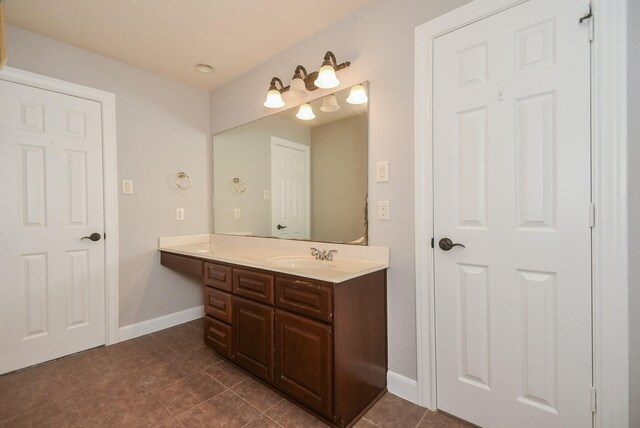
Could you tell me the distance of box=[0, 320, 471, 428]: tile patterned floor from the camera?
1517 millimetres

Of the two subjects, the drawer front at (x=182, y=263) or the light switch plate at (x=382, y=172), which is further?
the drawer front at (x=182, y=263)

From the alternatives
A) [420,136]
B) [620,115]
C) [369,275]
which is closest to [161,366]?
[369,275]

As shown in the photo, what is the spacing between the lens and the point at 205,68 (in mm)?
2598

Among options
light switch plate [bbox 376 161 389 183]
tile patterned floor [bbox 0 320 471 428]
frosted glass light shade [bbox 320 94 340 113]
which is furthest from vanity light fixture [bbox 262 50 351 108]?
tile patterned floor [bbox 0 320 471 428]

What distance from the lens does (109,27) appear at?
6.64ft

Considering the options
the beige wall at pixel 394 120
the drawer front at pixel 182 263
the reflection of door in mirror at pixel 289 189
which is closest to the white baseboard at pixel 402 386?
the beige wall at pixel 394 120

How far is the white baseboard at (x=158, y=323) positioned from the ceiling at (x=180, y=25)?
2.35m

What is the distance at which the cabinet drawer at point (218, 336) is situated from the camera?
2.02 m

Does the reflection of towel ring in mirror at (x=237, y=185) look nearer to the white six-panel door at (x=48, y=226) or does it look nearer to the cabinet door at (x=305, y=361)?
the white six-panel door at (x=48, y=226)

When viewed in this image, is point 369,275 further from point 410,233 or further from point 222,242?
point 222,242

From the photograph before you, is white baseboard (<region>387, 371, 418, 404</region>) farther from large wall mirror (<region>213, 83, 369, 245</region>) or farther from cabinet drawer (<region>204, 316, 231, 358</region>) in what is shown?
cabinet drawer (<region>204, 316, 231, 358</region>)

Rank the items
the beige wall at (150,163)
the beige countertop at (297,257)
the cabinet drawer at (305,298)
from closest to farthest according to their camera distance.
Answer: the cabinet drawer at (305,298) < the beige countertop at (297,257) < the beige wall at (150,163)

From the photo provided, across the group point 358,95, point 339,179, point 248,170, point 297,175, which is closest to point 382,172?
point 339,179

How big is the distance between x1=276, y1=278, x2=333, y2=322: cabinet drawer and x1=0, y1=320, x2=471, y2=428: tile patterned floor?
0.58 meters
